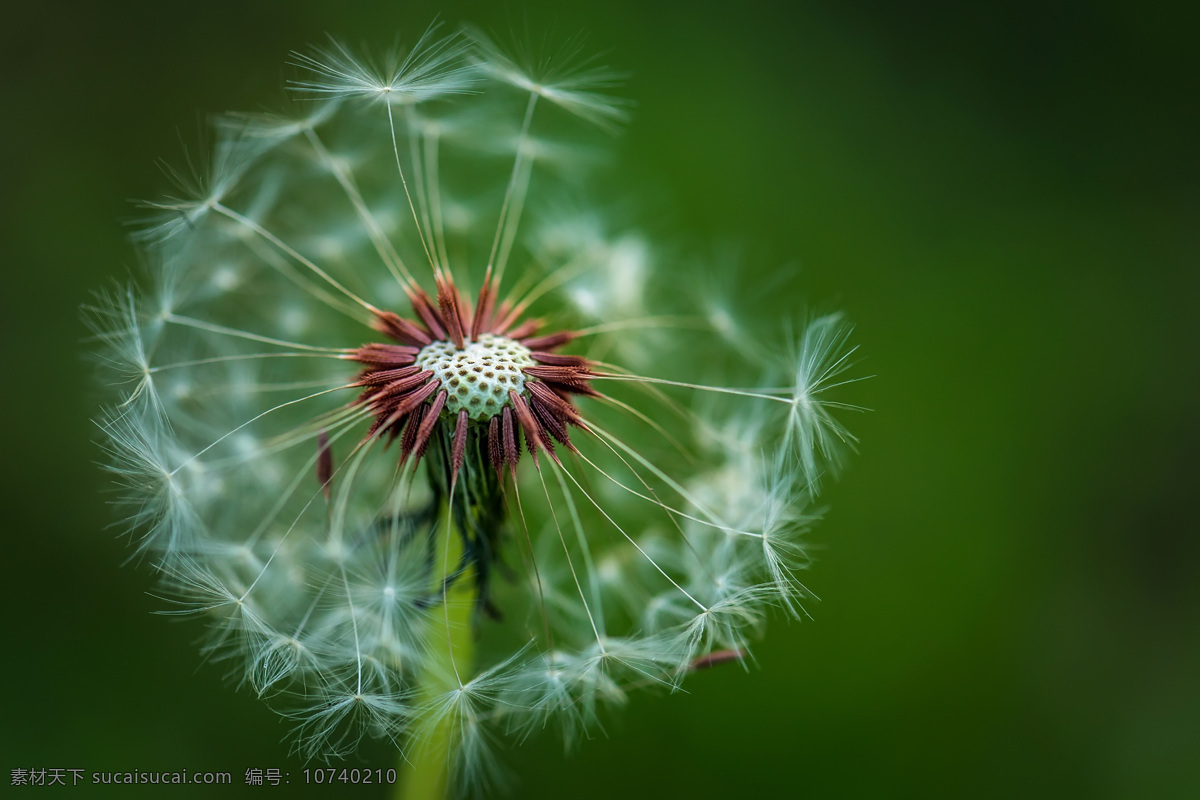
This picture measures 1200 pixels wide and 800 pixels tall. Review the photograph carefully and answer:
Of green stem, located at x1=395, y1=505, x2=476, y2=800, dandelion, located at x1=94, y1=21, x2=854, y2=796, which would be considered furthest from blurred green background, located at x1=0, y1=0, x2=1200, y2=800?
green stem, located at x1=395, y1=505, x2=476, y2=800

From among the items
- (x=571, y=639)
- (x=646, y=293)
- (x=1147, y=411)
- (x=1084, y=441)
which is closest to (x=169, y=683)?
(x=571, y=639)

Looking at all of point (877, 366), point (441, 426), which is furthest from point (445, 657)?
point (877, 366)

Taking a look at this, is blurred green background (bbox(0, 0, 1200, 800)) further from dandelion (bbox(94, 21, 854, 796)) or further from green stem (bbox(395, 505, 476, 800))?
green stem (bbox(395, 505, 476, 800))

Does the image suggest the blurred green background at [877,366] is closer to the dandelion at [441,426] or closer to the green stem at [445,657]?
the dandelion at [441,426]

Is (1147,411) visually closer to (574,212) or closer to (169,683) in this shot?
(574,212)

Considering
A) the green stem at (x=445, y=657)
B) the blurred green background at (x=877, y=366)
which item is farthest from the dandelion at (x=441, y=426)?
the blurred green background at (x=877, y=366)

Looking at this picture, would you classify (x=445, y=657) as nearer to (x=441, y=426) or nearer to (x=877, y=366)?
(x=441, y=426)
